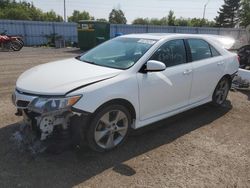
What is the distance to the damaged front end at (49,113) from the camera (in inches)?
133

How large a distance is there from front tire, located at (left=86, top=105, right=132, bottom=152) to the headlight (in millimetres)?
386

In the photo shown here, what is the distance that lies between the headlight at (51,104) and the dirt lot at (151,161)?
0.77 metres

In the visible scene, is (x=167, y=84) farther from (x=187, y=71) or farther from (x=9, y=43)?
(x=9, y=43)

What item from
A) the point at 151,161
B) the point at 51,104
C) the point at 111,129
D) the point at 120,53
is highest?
the point at 120,53

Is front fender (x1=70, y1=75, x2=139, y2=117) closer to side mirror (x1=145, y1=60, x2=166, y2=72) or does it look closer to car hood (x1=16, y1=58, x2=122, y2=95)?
car hood (x1=16, y1=58, x2=122, y2=95)

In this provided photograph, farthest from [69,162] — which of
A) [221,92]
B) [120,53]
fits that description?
[221,92]

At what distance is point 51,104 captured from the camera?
336 centimetres

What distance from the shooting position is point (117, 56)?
14.9 feet

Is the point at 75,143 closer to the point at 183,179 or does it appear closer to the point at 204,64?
the point at 183,179

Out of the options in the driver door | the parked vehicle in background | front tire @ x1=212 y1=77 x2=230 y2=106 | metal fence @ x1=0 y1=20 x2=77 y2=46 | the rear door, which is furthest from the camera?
metal fence @ x1=0 y1=20 x2=77 y2=46

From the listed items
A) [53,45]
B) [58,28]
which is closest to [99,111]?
[53,45]

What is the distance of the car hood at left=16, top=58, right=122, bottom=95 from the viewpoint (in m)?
3.51

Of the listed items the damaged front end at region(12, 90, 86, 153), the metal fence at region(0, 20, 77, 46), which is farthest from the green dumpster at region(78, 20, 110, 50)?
the damaged front end at region(12, 90, 86, 153)

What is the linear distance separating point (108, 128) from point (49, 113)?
0.88 metres
